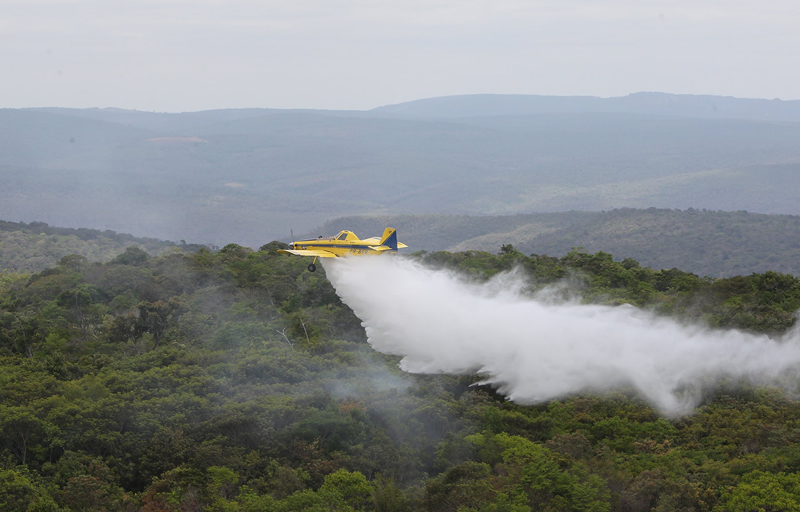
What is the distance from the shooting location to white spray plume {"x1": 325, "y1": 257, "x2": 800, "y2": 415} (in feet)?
139

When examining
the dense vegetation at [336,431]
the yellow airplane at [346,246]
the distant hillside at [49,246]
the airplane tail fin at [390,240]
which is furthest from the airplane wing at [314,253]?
the distant hillside at [49,246]

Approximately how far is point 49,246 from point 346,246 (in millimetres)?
128454

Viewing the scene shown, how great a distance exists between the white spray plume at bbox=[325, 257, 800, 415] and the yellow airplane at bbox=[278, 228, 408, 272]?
1.56 meters

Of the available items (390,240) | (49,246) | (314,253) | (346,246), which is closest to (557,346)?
(390,240)

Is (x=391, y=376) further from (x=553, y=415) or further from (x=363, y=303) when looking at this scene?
(x=553, y=415)

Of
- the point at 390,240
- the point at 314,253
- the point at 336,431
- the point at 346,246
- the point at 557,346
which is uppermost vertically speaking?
the point at 390,240

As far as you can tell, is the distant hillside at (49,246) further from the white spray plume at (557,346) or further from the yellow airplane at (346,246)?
the white spray plume at (557,346)

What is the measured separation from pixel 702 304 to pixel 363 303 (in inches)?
994

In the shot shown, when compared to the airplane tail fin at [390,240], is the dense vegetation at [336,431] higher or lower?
lower

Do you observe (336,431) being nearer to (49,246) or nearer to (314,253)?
(314,253)

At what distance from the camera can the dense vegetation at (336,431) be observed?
1328 inches

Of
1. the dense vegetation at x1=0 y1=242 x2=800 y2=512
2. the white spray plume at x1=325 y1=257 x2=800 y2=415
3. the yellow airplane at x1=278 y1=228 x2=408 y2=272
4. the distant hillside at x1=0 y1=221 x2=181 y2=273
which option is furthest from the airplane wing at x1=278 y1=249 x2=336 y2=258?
the distant hillside at x1=0 y1=221 x2=181 y2=273

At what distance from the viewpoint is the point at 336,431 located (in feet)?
133

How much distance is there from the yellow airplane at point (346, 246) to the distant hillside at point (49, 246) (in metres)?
101
